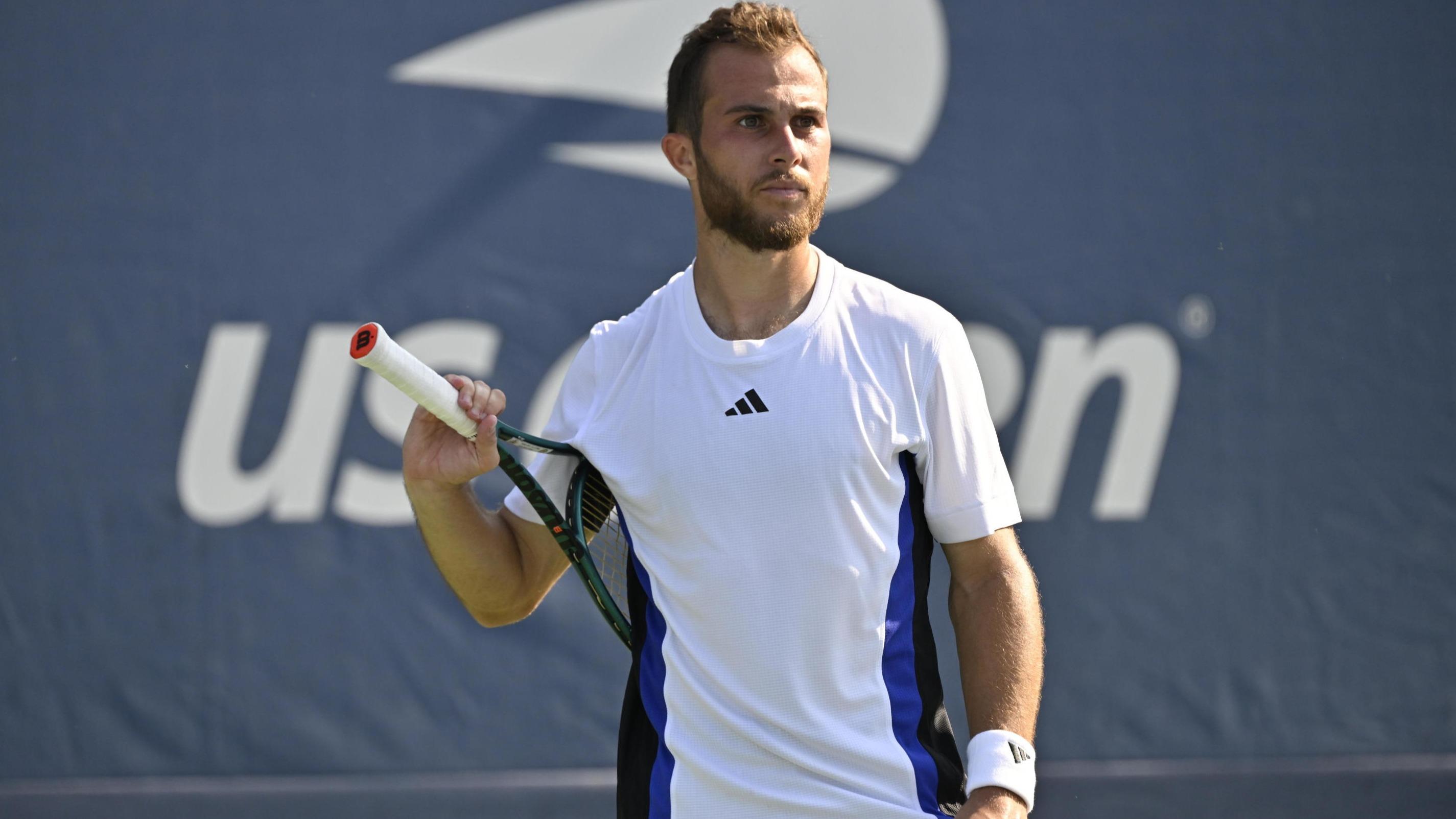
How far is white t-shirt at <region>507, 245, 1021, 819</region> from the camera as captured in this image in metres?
1.80

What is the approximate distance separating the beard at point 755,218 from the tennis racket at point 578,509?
39 cm

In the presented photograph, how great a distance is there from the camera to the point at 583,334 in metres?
3.84

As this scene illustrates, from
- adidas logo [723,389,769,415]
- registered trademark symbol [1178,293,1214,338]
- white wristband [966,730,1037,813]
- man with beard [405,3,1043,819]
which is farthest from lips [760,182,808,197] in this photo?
registered trademark symbol [1178,293,1214,338]

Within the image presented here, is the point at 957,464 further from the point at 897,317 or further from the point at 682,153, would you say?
the point at 682,153

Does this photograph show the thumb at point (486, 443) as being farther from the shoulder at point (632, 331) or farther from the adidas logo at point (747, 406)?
the adidas logo at point (747, 406)

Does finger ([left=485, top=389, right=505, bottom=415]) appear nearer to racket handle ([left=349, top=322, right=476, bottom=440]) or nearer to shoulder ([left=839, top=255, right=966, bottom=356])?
racket handle ([left=349, top=322, right=476, bottom=440])

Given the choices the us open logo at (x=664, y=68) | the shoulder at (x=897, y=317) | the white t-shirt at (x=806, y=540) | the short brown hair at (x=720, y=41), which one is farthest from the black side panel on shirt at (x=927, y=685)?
the us open logo at (x=664, y=68)

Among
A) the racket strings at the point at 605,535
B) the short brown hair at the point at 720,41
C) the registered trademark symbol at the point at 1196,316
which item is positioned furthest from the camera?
the registered trademark symbol at the point at 1196,316

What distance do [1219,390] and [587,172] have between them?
72.3 inches

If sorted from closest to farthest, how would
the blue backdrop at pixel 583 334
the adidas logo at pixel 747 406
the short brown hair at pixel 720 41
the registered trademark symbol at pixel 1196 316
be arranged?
the adidas logo at pixel 747 406
the short brown hair at pixel 720 41
the blue backdrop at pixel 583 334
the registered trademark symbol at pixel 1196 316

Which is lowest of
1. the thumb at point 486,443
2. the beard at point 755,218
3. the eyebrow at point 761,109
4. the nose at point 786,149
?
the thumb at point 486,443

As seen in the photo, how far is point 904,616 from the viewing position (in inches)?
74.0

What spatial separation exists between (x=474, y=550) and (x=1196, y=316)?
2517 mm

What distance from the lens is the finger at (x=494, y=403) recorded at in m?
1.95
